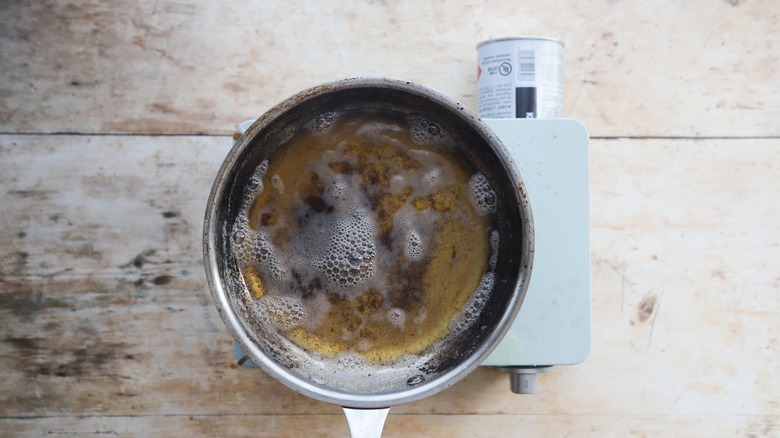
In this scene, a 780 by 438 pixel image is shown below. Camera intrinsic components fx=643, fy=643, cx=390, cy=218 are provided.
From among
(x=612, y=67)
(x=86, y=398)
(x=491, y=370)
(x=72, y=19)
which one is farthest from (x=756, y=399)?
(x=72, y=19)

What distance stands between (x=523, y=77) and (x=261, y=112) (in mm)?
297

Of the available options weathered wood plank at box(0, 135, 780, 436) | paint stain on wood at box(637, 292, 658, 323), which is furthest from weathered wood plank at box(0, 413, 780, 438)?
paint stain on wood at box(637, 292, 658, 323)

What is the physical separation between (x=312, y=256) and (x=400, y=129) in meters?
0.15

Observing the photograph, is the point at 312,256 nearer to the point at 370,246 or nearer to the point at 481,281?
the point at 370,246

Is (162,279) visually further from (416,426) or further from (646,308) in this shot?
(646,308)

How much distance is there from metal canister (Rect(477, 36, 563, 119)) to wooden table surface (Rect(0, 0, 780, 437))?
83 mm

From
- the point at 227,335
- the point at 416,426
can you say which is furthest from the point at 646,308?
the point at 227,335

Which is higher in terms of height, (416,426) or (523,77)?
(523,77)

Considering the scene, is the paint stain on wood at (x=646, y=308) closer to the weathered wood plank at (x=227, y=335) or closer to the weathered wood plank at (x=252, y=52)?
the weathered wood plank at (x=227, y=335)

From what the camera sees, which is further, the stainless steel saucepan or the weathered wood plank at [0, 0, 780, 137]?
the weathered wood plank at [0, 0, 780, 137]

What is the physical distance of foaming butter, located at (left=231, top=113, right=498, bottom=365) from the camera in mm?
610

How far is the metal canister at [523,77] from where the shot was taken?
26.0 inches

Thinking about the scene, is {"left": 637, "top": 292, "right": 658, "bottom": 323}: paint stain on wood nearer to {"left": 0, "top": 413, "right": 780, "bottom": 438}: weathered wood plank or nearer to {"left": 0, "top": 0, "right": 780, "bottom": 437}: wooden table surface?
{"left": 0, "top": 0, "right": 780, "bottom": 437}: wooden table surface

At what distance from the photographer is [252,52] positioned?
744 mm
